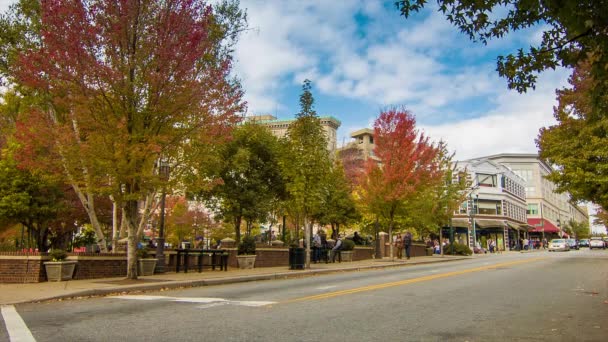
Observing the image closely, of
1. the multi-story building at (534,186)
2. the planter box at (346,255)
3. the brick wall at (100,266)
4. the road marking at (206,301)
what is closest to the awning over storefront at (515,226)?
the multi-story building at (534,186)

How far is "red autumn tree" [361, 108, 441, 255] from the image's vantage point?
29406 millimetres

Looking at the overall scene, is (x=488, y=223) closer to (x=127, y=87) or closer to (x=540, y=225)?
(x=540, y=225)

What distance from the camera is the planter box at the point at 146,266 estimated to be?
Answer: 57.4 feet

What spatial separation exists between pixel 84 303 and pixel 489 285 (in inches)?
410

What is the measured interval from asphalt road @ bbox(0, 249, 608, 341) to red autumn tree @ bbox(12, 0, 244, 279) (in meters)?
4.25

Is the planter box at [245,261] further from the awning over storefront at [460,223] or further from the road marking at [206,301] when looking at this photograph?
the awning over storefront at [460,223]

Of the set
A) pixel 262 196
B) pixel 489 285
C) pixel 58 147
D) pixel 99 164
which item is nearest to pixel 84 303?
pixel 99 164

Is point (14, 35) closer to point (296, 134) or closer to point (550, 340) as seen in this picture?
point (296, 134)

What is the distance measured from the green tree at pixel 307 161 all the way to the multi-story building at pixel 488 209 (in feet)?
139

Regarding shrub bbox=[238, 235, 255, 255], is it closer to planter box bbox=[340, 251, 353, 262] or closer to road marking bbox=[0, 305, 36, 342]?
planter box bbox=[340, 251, 353, 262]

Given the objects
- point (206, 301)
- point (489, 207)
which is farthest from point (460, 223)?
point (206, 301)

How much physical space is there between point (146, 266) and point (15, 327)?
1082 centimetres

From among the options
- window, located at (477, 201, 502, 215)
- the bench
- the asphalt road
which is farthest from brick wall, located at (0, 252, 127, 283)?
window, located at (477, 201, 502, 215)

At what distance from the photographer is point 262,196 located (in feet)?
103
